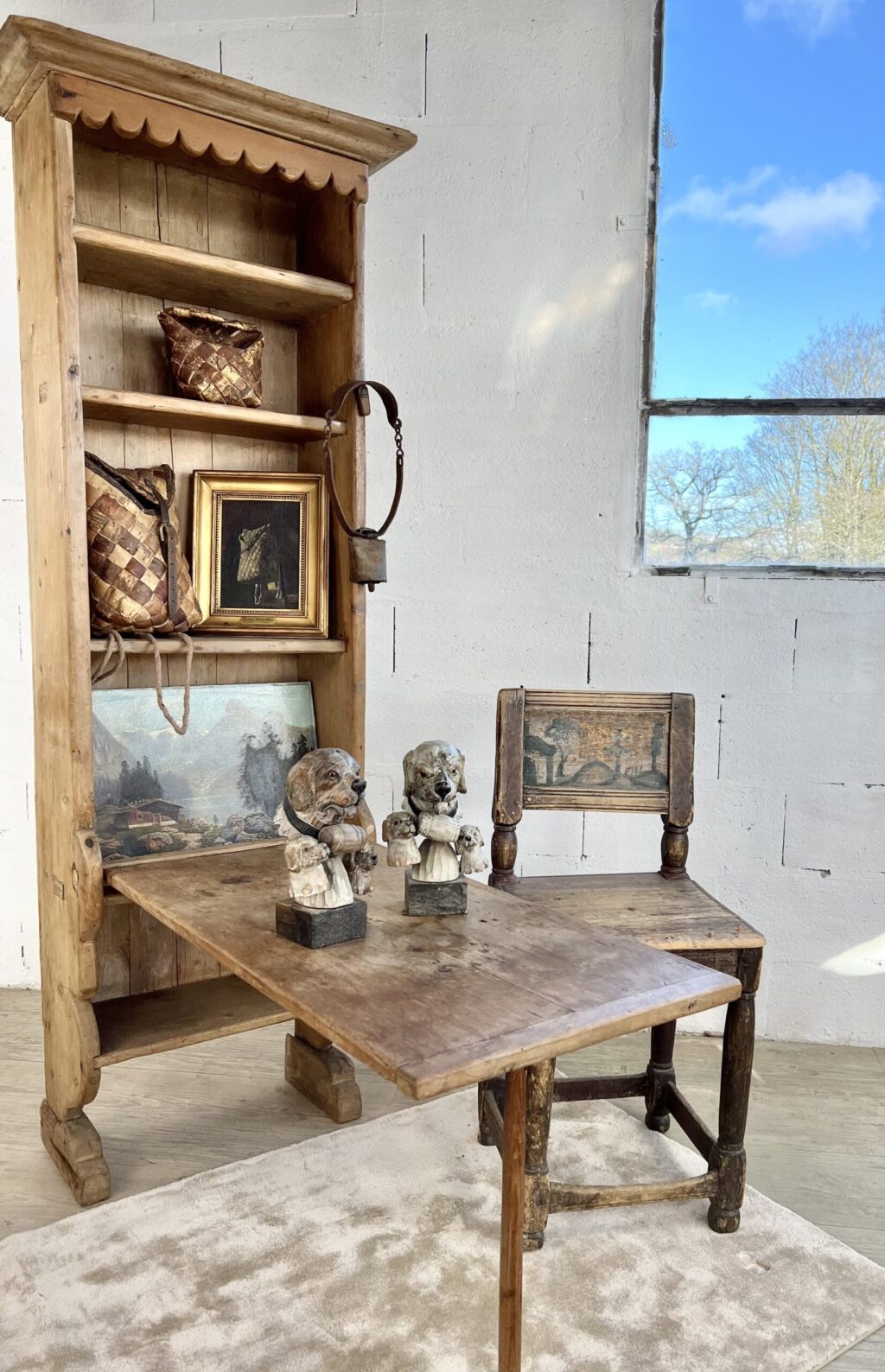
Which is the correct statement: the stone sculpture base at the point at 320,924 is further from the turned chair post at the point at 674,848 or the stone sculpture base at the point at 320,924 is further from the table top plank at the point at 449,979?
the turned chair post at the point at 674,848

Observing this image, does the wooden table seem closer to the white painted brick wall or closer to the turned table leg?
the turned table leg

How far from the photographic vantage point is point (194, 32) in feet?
9.29

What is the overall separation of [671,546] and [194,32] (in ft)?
6.35

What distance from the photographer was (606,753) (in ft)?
7.61

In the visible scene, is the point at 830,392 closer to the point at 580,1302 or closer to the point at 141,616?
the point at 141,616

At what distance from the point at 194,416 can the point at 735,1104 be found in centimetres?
176

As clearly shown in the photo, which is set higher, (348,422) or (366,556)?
(348,422)

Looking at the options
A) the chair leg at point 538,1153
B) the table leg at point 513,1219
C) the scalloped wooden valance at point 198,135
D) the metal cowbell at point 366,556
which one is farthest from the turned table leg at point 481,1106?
the scalloped wooden valance at point 198,135

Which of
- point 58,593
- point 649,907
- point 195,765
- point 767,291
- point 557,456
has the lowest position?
point 649,907

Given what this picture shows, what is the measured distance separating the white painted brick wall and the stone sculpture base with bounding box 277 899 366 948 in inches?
53.6

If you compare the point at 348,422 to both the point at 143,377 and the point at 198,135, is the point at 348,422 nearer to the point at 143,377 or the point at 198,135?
the point at 143,377

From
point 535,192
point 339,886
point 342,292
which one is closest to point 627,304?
point 535,192

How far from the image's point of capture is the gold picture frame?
2.38 metres

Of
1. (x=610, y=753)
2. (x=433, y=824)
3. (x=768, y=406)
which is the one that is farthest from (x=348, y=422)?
(x=768, y=406)
